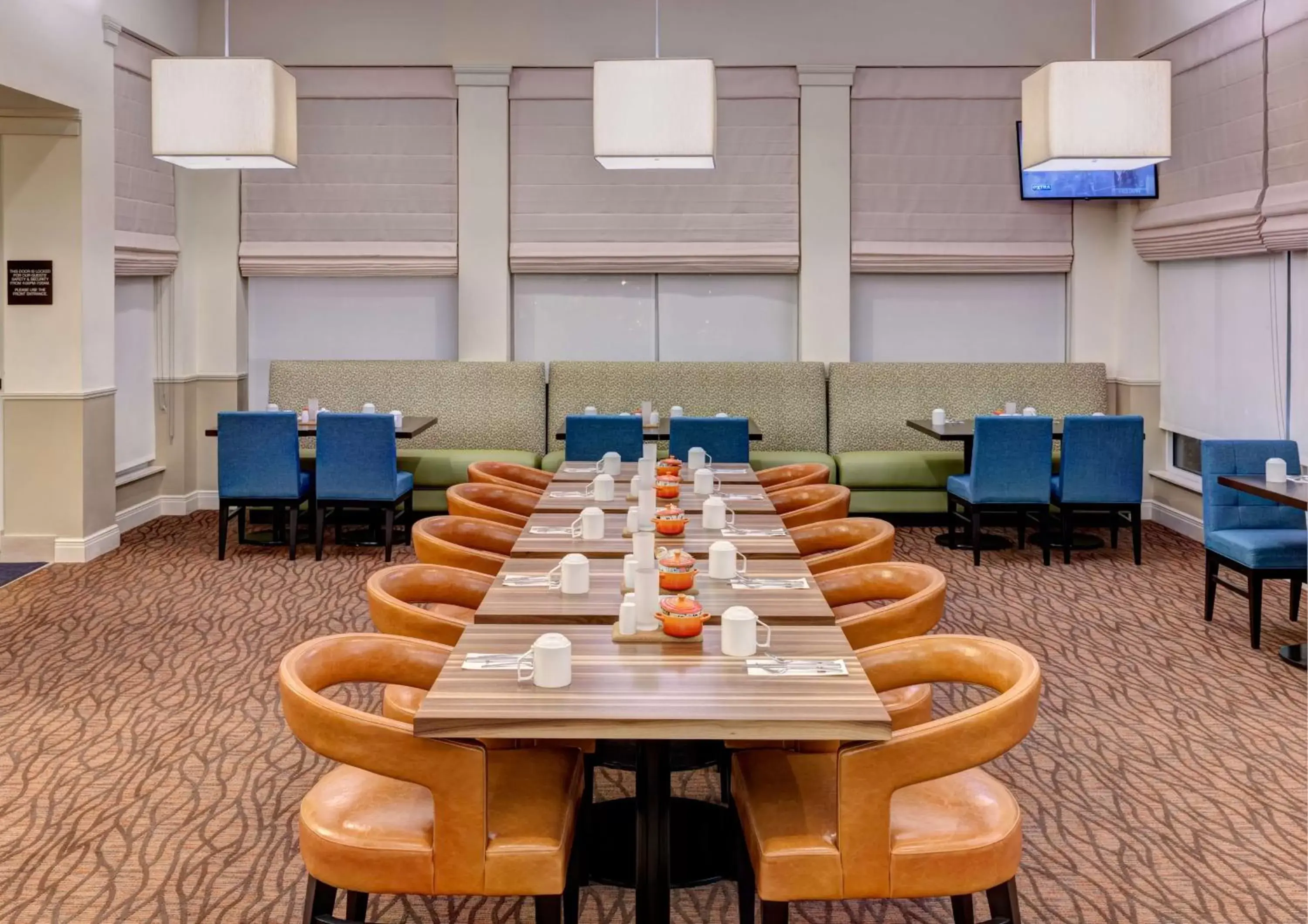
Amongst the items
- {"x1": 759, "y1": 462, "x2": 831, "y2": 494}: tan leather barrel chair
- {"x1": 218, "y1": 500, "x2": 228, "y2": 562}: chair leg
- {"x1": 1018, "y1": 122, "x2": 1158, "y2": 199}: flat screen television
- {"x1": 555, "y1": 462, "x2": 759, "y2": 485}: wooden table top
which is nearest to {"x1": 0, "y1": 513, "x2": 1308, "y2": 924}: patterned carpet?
{"x1": 218, "y1": 500, "x2": 228, "y2": 562}: chair leg

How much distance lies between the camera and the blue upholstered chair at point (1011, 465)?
7242 millimetres

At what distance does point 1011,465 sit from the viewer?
287 inches

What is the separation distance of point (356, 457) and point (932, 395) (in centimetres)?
436

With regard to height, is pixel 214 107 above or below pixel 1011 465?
above

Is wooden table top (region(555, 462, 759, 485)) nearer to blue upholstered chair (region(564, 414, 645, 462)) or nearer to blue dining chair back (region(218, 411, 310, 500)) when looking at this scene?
blue upholstered chair (region(564, 414, 645, 462))

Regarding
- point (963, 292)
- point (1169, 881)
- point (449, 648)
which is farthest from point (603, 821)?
point (963, 292)

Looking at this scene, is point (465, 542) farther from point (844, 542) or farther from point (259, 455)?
point (259, 455)

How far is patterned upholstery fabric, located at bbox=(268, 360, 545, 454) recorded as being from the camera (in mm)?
9062

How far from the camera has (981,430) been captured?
723 cm

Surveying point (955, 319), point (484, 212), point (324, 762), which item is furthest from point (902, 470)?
point (324, 762)

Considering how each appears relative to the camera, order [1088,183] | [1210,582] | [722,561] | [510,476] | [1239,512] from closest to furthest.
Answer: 1. [722,561]
2. [1239,512]
3. [1210,582]
4. [510,476]
5. [1088,183]

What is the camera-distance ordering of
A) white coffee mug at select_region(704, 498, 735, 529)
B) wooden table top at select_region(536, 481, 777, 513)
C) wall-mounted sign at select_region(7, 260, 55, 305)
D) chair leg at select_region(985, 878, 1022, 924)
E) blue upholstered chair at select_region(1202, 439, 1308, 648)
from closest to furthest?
chair leg at select_region(985, 878, 1022, 924) < white coffee mug at select_region(704, 498, 735, 529) < wooden table top at select_region(536, 481, 777, 513) < blue upholstered chair at select_region(1202, 439, 1308, 648) < wall-mounted sign at select_region(7, 260, 55, 305)

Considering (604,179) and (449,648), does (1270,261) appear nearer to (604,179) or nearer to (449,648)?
(604,179)

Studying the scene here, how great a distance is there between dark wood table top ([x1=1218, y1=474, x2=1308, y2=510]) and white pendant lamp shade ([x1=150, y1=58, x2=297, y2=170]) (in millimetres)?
4929
